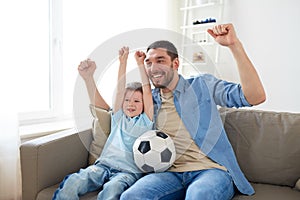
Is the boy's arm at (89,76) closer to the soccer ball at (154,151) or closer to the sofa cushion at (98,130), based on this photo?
the sofa cushion at (98,130)

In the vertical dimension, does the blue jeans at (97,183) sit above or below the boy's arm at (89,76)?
below

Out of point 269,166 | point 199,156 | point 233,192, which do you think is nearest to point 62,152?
point 199,156

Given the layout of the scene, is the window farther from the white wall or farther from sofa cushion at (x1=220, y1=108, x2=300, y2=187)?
sofa cushion at (x1=220, y1=108, x2=300, y2=187)

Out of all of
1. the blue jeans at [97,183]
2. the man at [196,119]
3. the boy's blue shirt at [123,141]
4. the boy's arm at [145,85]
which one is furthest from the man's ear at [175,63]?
the blue jeans at [97,183]

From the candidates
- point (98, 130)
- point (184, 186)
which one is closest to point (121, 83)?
point (98, 130)

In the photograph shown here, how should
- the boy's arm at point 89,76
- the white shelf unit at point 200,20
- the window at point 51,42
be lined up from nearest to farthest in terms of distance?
the boy's arm at point 89,76, the window at point 51,42, the white shelf unit at point 200,20

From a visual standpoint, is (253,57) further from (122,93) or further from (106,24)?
(122,93)

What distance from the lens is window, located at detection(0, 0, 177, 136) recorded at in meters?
2.03

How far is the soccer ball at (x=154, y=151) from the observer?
125 cm

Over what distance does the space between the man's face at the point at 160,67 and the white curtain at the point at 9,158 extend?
846 mm

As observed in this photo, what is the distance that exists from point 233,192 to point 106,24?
5.37 feet

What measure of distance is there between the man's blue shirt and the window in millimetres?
970

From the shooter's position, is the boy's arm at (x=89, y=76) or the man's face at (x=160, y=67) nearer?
the man's face at (x=160, y=67)

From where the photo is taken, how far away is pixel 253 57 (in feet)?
8.21
